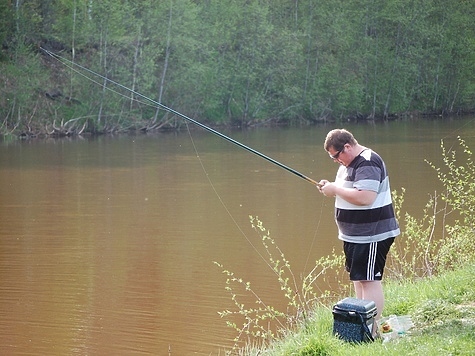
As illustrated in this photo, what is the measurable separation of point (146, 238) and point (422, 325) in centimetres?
764

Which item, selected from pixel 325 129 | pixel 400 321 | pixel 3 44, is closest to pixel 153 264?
pixel 400 321

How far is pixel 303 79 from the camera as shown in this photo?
47375 millimetres

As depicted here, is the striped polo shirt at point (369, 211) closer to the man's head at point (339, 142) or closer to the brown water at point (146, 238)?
the man's head at point (339, 142)

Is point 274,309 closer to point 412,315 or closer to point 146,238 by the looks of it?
point 412,315

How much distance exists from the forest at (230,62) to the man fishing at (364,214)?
882 inches

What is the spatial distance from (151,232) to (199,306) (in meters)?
4.39

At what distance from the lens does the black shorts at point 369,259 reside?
17.5 ft

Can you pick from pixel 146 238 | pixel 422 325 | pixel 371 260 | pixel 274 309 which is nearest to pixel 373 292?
pixel 371 260

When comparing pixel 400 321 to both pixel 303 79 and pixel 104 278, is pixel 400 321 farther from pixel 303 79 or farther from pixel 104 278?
pixel 303 79

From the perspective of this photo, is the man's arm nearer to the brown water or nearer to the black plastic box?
→ the black plastic box

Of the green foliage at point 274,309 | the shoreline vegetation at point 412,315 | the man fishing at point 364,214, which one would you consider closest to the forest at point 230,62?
the green foliage at point 274,309

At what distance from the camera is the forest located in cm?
3516

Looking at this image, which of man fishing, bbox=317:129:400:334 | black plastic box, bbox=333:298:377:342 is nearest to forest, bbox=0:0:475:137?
man fishing, bbox=317:129:400:334

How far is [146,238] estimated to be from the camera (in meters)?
12.6
